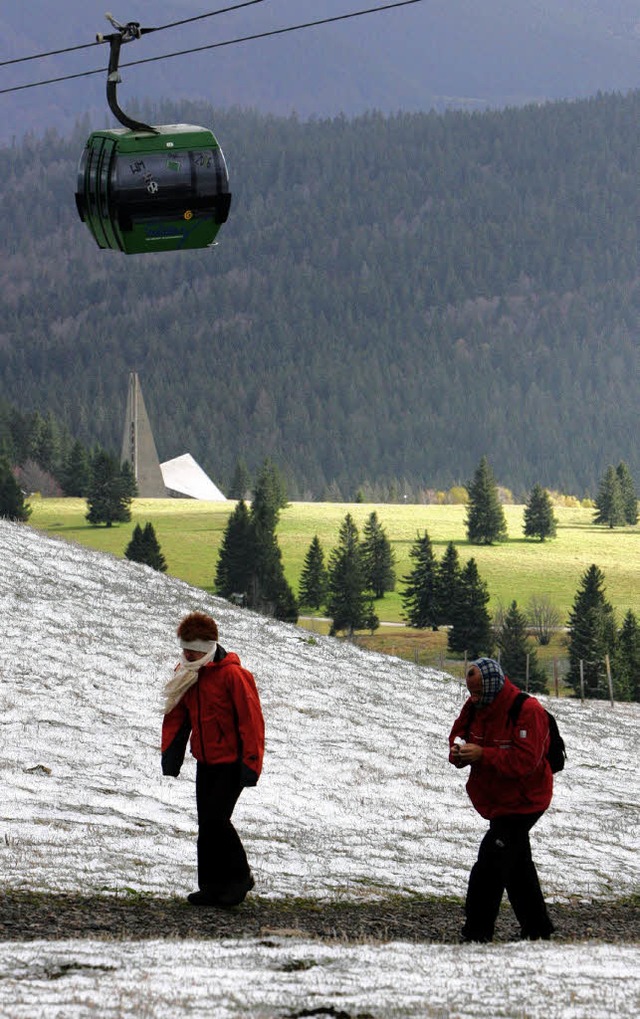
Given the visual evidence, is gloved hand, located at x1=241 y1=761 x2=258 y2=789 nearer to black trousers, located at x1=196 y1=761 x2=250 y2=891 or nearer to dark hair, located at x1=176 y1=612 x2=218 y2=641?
black trousers, located at x1=196 y1=761 x2=250 y2=891

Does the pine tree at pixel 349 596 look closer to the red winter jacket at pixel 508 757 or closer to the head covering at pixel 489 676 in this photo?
the red winter jacket at pixel 508 757

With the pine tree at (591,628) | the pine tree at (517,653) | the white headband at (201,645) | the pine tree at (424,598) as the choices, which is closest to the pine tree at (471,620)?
the pine tree at (517,653)

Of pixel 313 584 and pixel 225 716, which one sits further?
pixel 313 584

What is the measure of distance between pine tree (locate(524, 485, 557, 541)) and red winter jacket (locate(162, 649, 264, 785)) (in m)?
188

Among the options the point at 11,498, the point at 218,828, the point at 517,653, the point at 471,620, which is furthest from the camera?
the point at 11,498

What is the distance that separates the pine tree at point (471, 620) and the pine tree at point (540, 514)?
62759 mm

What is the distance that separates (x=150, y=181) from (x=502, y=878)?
26.7ft

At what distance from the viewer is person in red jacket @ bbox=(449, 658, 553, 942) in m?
9.12

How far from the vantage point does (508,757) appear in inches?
360

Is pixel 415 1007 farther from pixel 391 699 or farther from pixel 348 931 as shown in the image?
pixel 391 699

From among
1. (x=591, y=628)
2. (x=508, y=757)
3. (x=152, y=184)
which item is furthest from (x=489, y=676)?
(x=591, y=628)

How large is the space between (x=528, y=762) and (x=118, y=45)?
7.97 m

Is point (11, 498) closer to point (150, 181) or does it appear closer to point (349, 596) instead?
point (349, 596)

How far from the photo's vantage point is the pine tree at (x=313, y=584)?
6230 inches
